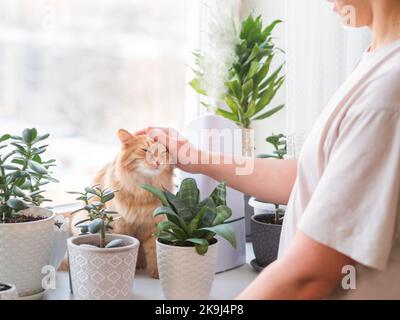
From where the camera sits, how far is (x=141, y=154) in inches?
41.2

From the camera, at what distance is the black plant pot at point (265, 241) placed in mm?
1134

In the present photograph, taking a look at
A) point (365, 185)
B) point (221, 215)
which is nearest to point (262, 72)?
point (221, 215)

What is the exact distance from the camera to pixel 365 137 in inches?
19.2

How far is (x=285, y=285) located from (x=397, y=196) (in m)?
0.15

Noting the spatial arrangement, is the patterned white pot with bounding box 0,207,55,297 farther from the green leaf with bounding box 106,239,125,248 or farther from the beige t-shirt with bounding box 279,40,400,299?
the beige t-shirt with bounding box 279,40,400,299

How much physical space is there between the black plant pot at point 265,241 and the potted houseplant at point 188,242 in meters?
0.23

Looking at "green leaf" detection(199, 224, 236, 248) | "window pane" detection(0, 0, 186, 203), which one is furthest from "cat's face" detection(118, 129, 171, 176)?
"window pane" detection(0, 0, 186, 203)

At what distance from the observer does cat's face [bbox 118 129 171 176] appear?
41.2 inches

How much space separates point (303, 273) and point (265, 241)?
666 mm

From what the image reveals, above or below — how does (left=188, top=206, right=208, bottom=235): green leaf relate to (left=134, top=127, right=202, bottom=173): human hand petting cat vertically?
below

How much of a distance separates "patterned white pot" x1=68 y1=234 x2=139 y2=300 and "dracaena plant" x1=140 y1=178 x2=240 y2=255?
83mm

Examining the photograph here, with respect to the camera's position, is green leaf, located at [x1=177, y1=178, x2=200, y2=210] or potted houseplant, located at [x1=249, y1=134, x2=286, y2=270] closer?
green leaf, located at [x1=177, y1=178, x2=200, y2=210]
